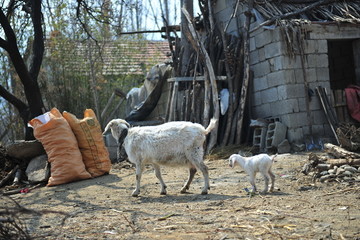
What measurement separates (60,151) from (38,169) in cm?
90

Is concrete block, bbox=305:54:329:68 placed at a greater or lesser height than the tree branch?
lesser

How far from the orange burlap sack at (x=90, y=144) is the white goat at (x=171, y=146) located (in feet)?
6.99

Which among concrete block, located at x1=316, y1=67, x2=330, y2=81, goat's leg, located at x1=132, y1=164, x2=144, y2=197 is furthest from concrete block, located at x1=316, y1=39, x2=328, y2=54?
goat's leg, located at x1=132, y1=164, x2=144, y2=197

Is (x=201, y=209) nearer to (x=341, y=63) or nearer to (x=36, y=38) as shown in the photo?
(x=36, y=38)

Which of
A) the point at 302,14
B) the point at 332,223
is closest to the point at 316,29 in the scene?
the point at 302,14

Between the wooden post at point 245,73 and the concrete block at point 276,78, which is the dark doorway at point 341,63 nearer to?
the wooden post at point 245,73

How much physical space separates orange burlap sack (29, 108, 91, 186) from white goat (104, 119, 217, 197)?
1966mm

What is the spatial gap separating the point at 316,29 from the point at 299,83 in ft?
4.47

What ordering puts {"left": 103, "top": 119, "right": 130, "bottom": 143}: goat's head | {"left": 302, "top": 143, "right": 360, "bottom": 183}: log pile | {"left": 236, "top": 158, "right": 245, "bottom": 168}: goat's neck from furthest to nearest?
{"left": 103, "top": 119, "right": 130, "bottom": 143}: goat's head → {"left": 302, "top": 143, "right": 360, "bottom": 183}: log pile → {"left": 236, "top": 158, "right": 245, "bottom": 168}: goat's neck

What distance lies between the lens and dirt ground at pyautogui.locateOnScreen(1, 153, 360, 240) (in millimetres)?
4887

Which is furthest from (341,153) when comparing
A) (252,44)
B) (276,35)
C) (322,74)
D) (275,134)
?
(252,44)

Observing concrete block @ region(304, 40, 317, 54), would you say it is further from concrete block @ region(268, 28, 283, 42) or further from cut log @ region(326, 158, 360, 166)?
cut log @ region(326, 158, 360, 166)

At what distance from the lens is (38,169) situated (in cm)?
999

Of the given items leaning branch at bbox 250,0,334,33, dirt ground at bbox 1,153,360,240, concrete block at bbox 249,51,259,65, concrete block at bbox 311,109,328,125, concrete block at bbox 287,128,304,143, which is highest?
leaning branch at bbox 250,0,334,33
